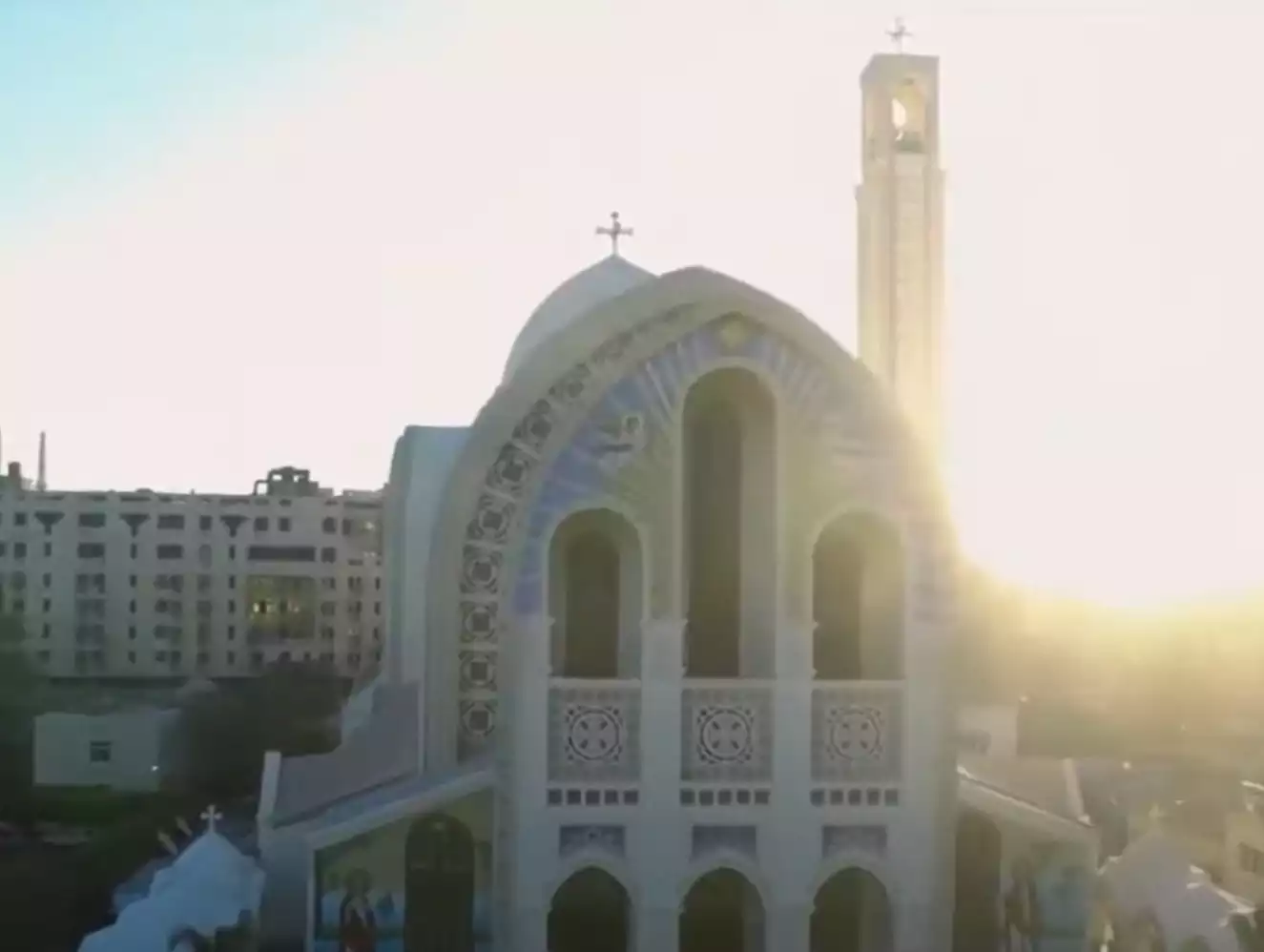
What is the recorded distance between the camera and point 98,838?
2611 cm

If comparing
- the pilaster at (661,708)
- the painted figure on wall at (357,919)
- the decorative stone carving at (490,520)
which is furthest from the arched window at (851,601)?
the painted figure on wall at (357,919)

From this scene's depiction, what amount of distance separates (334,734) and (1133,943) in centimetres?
2560

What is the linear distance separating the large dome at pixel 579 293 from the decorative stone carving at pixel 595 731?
6.28 meters

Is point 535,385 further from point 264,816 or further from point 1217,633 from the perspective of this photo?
point 1217,633

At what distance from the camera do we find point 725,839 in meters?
12.7

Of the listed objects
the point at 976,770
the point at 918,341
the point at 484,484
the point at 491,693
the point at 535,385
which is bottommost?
the point at 976,770

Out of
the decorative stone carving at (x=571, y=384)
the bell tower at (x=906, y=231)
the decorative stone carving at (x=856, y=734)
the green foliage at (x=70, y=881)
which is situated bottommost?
the green foliage at (x=70, y=881)

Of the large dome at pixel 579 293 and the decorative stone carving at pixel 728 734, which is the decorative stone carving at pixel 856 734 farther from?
the large dome at pixel 579 293

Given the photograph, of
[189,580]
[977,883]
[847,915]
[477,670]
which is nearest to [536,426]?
[477,670]

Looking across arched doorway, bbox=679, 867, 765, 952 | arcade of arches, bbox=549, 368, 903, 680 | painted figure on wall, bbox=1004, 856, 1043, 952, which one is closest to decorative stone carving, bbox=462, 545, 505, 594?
arcade of arches, bbox=549, 368, 903, 680

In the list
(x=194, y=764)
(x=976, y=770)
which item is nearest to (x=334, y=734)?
(x=194, y=764)

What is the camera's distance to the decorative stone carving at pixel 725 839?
12.7 meters

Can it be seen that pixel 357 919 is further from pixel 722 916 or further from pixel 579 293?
pixel 579 293

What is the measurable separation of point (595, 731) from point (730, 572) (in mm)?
2080
